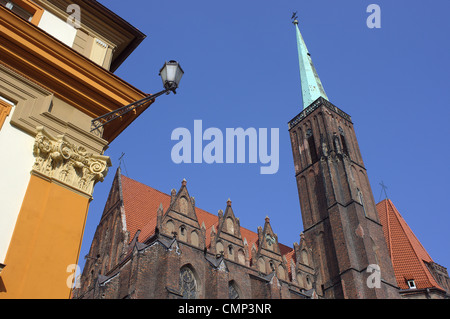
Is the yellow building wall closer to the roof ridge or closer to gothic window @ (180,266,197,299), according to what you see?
gothic window @ (180,266,197,299)

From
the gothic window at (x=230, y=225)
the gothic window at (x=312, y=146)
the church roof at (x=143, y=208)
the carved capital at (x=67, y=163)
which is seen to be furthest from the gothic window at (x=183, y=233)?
the carved capital at (x=67, y=163)

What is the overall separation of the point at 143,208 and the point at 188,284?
6.18 meters

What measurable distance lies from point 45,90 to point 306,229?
23696 millimetres

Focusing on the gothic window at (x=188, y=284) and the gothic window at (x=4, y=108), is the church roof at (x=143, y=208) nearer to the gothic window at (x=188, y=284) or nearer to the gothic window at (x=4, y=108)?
the gothic window at (x=188, y=284)

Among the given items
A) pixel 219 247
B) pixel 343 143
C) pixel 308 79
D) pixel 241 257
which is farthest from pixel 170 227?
pixel 308 79

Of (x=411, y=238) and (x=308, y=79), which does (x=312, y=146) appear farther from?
(x=411, y=238)

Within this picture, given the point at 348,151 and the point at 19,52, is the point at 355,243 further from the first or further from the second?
the point at 19,52

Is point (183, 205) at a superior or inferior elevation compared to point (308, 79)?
inferior

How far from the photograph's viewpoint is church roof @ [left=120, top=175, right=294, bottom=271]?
22.3 meters

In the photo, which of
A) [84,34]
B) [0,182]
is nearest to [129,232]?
[84,34]

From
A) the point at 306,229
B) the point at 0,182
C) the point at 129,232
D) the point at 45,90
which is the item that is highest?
the point at 306,229

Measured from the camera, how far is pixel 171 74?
654 cm

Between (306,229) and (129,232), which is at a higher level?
(306,229)

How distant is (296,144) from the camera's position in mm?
32469
